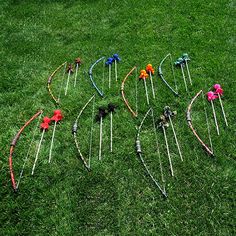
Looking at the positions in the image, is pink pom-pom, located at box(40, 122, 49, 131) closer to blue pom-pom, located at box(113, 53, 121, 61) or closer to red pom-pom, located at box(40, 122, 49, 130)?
red pom-pom, located at box(40, 122, 49, 130)

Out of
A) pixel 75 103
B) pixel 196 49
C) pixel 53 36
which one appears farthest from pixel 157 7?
pixel 75 103

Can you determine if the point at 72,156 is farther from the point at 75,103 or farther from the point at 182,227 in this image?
the point at 182,227

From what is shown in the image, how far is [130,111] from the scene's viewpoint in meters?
6.66

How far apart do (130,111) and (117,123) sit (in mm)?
403

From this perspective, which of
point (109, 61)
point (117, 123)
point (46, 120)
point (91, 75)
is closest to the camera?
point (117, 123)

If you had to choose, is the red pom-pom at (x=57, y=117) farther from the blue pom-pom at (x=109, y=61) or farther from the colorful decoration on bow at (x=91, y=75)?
the blue pom-pom at (x=109, y=61)

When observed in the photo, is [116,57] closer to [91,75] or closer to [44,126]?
[91,75]

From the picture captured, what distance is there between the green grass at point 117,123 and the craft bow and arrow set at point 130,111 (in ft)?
0.27

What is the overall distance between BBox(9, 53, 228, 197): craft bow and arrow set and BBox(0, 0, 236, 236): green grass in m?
0.08

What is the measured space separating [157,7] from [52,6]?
329cm

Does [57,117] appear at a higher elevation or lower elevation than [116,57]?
lower

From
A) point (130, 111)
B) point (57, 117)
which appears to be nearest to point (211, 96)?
point (130, 111)

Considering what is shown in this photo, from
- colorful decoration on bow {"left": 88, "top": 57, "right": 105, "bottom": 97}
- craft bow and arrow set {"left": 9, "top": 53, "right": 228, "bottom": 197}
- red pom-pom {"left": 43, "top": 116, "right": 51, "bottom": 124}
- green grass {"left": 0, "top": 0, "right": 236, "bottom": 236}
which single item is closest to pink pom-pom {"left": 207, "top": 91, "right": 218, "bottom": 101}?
craft bow and arrow set {"left": 9, "top": 53, "right": 228, "bottom": 197}

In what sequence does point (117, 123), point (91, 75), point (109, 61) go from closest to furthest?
point (117, 123), point (91, 75), point (109, 61)
